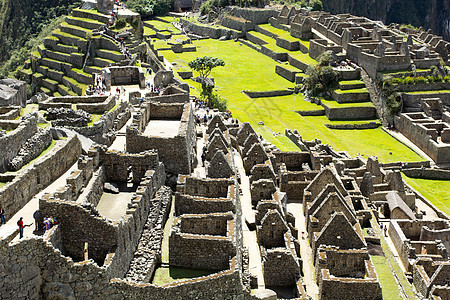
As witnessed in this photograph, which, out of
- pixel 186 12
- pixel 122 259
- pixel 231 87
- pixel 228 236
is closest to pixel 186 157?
pixel 228 236

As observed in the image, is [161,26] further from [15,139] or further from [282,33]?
[15,139]

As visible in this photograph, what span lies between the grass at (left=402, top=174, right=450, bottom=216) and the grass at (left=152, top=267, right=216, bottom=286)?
120ft

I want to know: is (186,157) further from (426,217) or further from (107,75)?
(426,217)

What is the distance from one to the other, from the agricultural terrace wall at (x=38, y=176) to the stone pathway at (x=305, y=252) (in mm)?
14077

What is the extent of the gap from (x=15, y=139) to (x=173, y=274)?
31.7 feet

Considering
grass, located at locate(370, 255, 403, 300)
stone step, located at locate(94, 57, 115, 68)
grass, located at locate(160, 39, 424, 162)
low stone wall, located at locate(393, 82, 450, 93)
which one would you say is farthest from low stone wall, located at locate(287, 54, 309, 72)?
grass, located at locate(370, 255, 403, 300)

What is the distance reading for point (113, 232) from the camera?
26.7 m

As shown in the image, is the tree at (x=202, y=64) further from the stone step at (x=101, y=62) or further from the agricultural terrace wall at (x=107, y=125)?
the agricultural terrace wall at (x=107, y=125)

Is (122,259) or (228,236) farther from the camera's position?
(228,236)

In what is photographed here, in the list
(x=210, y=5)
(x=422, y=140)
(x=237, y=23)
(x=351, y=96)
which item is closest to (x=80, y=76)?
(x=351, y=96)

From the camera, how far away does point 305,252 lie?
134ft

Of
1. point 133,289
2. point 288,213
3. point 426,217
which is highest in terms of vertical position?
point 133,289

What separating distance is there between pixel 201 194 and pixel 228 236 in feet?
18.1

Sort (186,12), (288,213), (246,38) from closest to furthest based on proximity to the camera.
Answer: (288,213) → (246,38) → (186,12)
